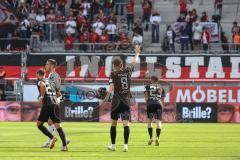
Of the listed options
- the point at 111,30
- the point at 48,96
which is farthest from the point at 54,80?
the point at 111,30

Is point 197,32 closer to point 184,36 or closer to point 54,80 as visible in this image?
point 184,36

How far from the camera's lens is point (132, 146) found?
24.5 metres

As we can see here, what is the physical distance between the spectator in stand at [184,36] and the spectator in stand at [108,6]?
5.78m

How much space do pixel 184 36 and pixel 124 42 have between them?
3382 mm

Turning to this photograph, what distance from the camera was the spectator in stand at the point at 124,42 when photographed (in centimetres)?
4597

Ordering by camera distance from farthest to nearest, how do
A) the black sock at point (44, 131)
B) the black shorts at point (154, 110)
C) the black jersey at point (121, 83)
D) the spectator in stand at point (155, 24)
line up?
the spectator in stand at point (155, 24), the black shorts at point (154, 110), the black sock at point (44, 131), the black jersey at point (121, 83)

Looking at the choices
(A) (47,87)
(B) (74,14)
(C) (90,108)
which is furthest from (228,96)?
(A) (47,87)

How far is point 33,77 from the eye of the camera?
46844 mm

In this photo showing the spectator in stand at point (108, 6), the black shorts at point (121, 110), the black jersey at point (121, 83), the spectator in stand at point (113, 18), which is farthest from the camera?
the spectator in stand at point (108, 6)

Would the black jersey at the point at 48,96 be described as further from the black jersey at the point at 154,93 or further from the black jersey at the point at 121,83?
the black jersey at the point at 154,93

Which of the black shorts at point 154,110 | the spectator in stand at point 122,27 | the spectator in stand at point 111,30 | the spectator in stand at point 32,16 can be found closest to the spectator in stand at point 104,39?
the spectator in stand at point 111,30

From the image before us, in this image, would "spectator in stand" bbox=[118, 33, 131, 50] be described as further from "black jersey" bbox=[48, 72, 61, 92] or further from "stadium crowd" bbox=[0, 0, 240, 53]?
"black jersey" bbox=[48, 72, 61, 92]

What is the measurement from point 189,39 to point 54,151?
2495cm

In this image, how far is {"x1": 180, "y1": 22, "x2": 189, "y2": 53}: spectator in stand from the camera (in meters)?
45.7
